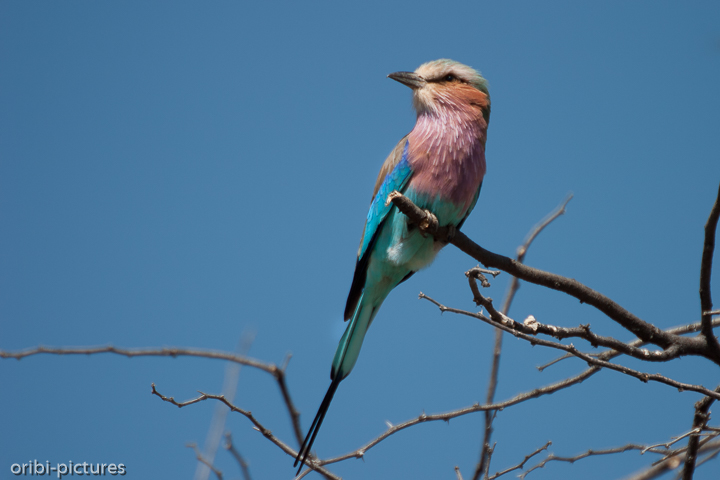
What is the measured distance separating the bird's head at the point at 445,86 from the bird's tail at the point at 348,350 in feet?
4.42

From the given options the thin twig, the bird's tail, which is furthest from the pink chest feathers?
the thin twig

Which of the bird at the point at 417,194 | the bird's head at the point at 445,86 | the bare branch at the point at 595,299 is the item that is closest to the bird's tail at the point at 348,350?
the bird at the point at 417,194

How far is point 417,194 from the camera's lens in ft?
11.2

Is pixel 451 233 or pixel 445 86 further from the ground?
pixel 445 86

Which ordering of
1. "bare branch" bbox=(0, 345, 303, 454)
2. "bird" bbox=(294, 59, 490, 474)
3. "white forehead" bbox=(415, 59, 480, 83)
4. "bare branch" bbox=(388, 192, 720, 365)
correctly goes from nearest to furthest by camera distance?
"bare branch" bbox=(0, 345, 303, 454) → "bare branch" bbox=(388, 192, 720, 365) → "bird" bbox=(294, 59, 490, 474) → "white forehead" bbox=(415, 59, 480, 83)

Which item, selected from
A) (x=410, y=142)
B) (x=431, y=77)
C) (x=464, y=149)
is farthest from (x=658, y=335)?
(x=431, y=77)

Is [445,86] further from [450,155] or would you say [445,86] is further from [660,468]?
[660,468]

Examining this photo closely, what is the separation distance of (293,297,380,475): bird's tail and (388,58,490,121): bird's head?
1.35m

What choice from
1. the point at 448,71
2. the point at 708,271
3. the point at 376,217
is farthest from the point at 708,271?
the point at 448,71

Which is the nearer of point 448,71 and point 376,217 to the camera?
point 376,217

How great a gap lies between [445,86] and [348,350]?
1.82 m

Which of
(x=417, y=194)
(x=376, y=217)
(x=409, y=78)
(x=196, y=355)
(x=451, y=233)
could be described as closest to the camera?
(x=196, y=355)

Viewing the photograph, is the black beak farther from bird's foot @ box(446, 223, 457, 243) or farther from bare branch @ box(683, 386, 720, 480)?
bare branch @ box(683, 386, 720, 480)

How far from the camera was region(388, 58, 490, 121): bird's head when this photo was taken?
3812mm
